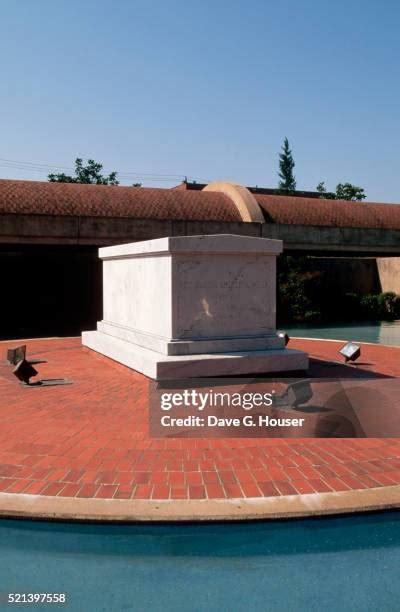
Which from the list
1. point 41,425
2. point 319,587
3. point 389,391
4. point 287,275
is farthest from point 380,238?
point 319,587

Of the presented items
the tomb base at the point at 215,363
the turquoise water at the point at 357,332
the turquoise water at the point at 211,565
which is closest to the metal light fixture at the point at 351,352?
the tomb base at the point at 215,363

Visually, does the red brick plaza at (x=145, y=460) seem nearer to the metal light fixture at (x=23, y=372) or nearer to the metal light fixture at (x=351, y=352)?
the metal light fixture at (x=23, y=372)

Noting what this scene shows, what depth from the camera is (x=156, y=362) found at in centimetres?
828

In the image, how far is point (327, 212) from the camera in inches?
1014

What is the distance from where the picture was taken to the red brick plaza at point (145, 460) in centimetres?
459

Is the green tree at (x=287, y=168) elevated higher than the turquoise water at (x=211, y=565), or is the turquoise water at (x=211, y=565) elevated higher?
the green tree at (x=287, y=168)

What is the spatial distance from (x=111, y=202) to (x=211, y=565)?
19303 mm

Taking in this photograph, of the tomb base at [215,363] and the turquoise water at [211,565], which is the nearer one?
Result: the turquoise water at [211,565]

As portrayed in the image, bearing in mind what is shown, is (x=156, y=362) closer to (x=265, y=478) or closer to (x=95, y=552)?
(x=265, y=478)

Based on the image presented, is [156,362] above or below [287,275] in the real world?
below

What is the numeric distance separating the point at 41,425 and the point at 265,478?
3.09 m

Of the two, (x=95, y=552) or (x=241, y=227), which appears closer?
(x=95, y=552)

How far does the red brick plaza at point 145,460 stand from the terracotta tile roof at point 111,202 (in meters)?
13.7

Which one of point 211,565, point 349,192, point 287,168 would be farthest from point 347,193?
point 211,565
